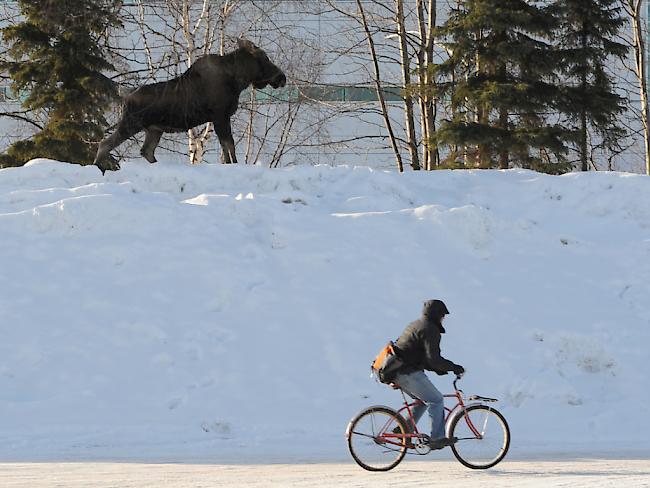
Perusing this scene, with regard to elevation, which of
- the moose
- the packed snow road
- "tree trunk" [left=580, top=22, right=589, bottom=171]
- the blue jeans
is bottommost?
the packed snow road

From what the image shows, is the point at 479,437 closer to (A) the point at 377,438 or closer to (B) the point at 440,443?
(B) the point at 440,443

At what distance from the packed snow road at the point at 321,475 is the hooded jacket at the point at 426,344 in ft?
3.02

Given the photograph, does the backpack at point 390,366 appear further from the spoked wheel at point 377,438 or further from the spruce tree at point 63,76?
the spruce tree at point 63,76

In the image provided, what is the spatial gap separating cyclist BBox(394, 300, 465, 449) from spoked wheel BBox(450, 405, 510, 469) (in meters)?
0.19

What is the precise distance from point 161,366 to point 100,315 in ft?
4.77

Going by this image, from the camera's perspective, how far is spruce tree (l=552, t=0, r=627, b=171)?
1058 inches

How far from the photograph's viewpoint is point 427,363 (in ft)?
33.6

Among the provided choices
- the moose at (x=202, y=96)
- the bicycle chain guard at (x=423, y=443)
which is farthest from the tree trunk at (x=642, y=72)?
the bicycle chain guard at (x=423, y=443)

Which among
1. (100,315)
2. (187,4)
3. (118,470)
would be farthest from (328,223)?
(187,4)

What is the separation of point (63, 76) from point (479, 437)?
60.8ft

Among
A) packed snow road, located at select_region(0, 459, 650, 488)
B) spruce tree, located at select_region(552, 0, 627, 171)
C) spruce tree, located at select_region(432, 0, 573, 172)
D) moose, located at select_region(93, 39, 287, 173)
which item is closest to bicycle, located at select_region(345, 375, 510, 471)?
packed snow road, located at select_region(0, 459, 650, 488)

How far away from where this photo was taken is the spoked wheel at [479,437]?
10578mm

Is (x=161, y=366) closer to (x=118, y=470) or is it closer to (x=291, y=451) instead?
(x=291, y=451)

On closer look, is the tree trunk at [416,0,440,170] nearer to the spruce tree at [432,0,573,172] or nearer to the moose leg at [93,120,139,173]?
the spruce tree at [432,0,573,172]
